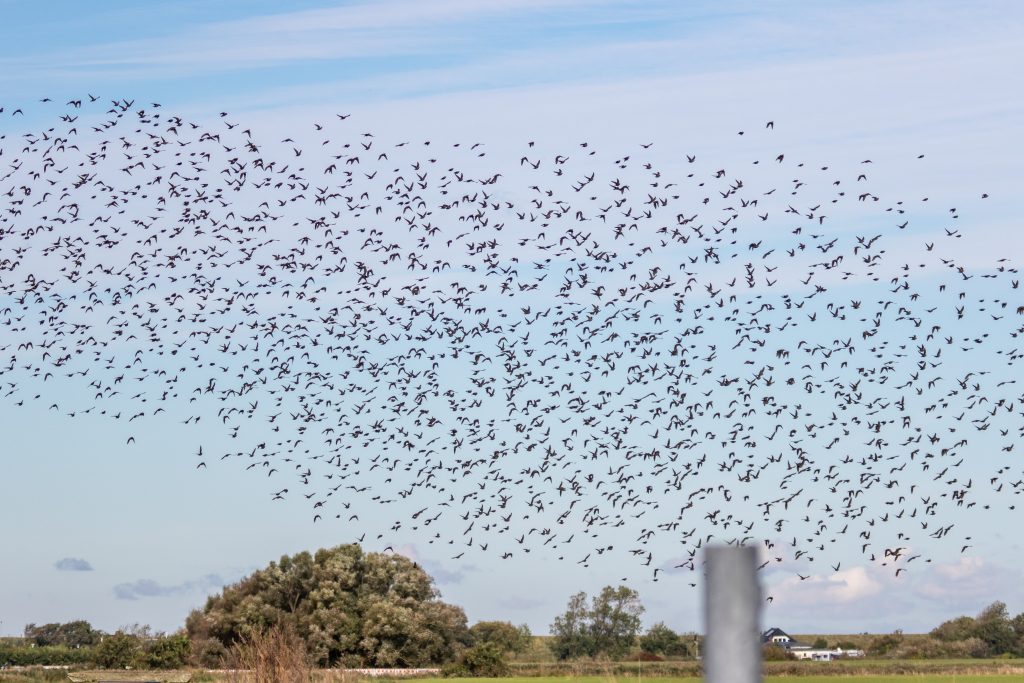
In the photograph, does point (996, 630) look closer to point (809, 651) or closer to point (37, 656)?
point (809, 651)

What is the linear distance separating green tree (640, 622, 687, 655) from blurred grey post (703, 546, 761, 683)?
98213mm

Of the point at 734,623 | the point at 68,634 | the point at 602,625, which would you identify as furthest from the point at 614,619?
the point at 734,623

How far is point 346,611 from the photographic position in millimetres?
75688

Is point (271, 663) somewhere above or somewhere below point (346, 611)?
below

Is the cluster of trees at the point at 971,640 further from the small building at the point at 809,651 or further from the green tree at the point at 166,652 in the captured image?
the green tree at the point at 166,652

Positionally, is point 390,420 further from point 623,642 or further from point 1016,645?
point 1016,645

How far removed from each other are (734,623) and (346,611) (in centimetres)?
7509

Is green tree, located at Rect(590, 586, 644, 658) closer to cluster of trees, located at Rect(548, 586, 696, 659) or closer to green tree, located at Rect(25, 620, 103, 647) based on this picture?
cluster of trees, located at Rect(548, 586, 696, 659)

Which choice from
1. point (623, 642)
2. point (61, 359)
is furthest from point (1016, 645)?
point (61, 359)

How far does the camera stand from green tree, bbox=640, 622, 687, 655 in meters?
99.5

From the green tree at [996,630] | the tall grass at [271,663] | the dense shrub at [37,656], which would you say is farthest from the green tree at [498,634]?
the tall grass at [271,663]

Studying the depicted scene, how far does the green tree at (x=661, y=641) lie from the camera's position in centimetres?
9950

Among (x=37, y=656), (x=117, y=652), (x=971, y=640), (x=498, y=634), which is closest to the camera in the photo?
(x=117, y=652)

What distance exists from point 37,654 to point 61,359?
5027cm
